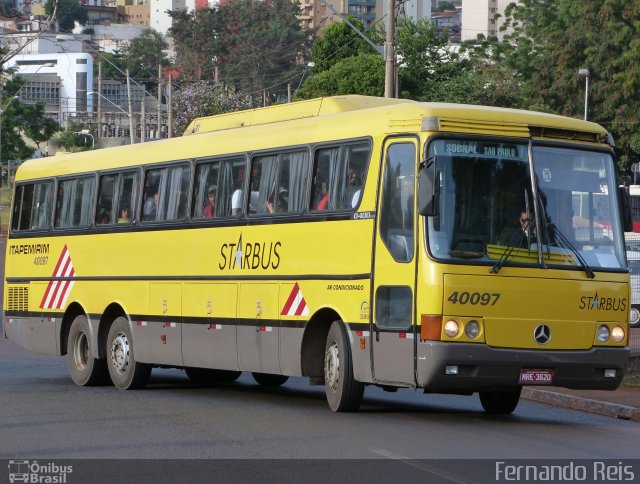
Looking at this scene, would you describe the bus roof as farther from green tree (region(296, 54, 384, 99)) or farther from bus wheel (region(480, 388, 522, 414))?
green tree (region(296, 54, 384, 99))

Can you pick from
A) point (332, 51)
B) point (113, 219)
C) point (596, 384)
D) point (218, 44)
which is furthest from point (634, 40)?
point (218, 44)

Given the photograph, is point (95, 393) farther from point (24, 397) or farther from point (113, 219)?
point (113, 219)

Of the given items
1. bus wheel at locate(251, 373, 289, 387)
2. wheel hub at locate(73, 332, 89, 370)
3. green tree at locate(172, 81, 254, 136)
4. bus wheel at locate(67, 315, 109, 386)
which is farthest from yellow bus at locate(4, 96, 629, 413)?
green tree at locate(172, 81, 254, 136)

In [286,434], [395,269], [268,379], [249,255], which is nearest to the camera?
[286,434]

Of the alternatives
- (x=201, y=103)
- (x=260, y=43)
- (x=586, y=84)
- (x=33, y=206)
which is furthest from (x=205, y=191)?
(x=260, y=43)

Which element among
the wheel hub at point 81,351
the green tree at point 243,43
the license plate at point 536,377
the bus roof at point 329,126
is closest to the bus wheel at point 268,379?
the wheel hub at point 81,351

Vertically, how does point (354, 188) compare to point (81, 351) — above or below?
above

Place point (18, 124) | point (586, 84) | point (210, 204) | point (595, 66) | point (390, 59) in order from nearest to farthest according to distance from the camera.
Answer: point (210, 204) < point (390, 59) < point (586, 84) < point (595, 66) < point (18, 124)

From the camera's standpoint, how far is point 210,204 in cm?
1784

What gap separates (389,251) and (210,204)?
3.98 m

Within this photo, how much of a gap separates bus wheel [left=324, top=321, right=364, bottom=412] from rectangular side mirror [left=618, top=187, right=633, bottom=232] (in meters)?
2.98

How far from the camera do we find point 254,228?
55.3 feet

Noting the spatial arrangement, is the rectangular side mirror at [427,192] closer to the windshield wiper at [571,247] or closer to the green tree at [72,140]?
the windshield wiper at [571,247]
